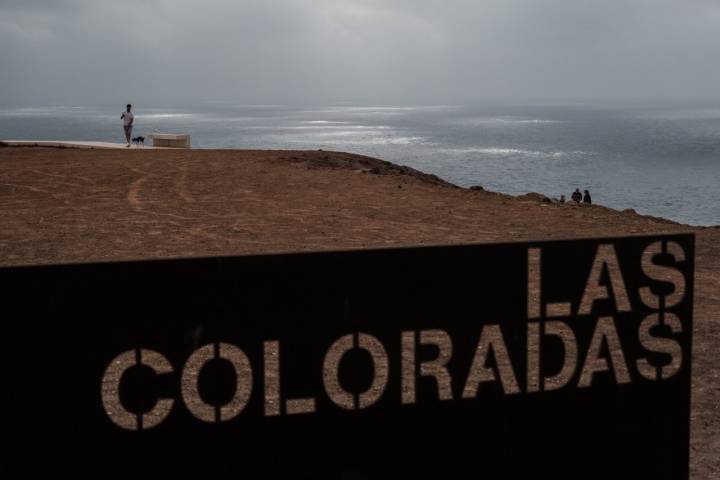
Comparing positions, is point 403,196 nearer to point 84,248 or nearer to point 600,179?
point 84,248

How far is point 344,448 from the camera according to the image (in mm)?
4887

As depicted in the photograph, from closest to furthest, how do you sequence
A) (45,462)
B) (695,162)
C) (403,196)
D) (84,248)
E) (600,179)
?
(45,462)
(84,248)
(403,196)
(600,179)
(695,162)

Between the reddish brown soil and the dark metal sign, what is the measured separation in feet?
4.98

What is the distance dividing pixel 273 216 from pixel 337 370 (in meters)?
11.0

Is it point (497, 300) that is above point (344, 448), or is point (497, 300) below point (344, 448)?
above

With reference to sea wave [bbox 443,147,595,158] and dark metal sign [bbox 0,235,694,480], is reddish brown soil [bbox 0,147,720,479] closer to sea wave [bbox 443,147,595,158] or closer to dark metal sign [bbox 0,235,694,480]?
dark metal sign [bbox 0,235,694,480]

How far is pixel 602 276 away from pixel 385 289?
3.92 ft

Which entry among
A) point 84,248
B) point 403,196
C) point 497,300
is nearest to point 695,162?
point 403,196

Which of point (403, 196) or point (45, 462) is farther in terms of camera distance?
point (403, 196)

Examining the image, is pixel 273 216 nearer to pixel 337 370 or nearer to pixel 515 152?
pixel 337 370

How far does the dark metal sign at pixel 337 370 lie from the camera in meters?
4.47

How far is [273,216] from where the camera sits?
51.5ft

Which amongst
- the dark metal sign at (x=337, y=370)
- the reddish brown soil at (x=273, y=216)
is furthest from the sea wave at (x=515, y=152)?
the dark metal sign at (x=337, y=370)

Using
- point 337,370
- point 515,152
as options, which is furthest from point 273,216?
point 515,152
